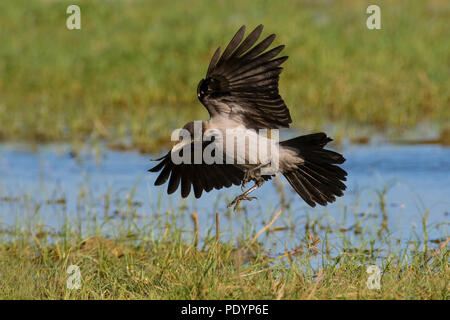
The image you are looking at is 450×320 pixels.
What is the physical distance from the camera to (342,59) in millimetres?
12633

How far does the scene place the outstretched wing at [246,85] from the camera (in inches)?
212

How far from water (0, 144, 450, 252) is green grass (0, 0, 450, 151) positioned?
0.86 metres

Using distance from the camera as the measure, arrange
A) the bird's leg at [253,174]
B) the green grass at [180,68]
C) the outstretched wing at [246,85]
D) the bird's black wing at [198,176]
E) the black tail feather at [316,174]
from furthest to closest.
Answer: the green grass at [180,68] < the bird's black wing at [198,176] < the black tail feather at [316,174] < the bird's leg at [253,174] < the outstretched wing at [246,85]

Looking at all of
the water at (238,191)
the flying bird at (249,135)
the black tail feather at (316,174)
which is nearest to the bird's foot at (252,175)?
the flying bird at (249,135)

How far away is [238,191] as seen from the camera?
24.6 ft

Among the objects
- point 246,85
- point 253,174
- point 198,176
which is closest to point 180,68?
point 198,176

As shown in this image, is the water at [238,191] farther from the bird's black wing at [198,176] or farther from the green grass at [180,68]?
the green grass at [180,68]

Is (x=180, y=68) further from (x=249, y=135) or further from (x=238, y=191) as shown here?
(x=249, y=135)

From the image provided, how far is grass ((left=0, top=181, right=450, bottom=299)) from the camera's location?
180 inches

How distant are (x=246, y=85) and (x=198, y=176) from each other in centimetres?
97

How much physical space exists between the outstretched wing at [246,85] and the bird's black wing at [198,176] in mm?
535

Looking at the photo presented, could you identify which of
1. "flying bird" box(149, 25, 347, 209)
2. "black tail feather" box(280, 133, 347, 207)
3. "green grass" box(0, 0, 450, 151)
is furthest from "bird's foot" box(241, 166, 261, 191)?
"green grass" box(0, 0, 450, 151)

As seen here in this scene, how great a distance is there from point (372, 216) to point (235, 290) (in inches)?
116

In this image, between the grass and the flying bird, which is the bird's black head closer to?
the flying bird
